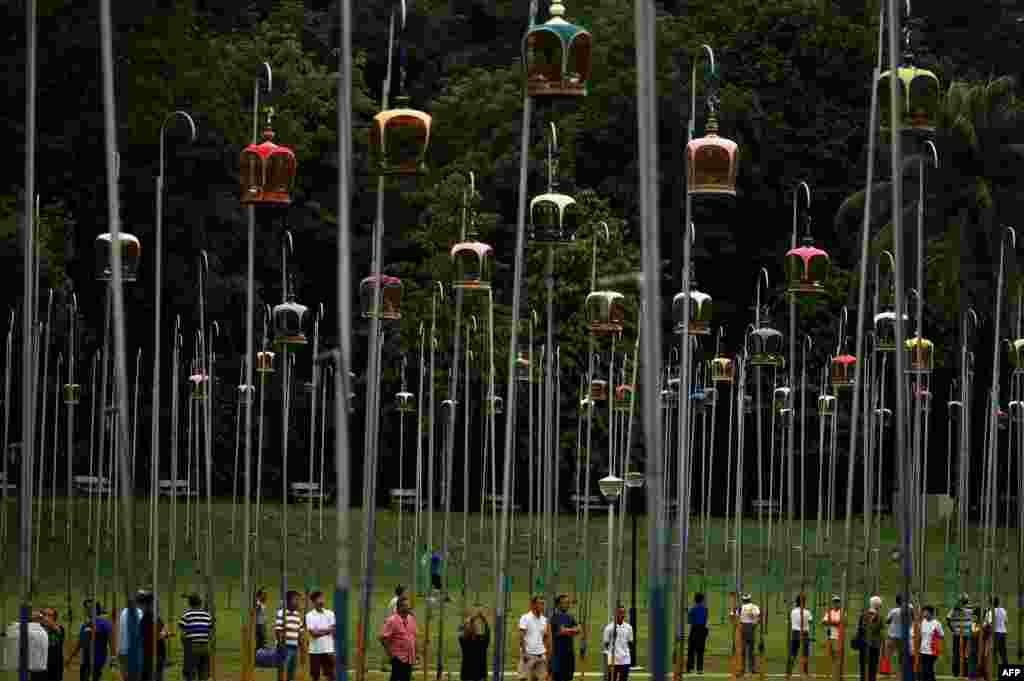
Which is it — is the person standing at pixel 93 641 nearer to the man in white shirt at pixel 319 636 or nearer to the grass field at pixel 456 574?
the man in white shirt at pixel 319 636

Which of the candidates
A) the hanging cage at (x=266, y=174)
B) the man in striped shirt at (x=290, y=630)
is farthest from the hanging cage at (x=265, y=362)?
Answer: the hanging cage at (x=266, y=174)

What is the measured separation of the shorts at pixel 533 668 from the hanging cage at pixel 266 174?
1070 centimetres

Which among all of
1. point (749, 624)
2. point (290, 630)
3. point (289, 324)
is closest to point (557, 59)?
point (289, 324)

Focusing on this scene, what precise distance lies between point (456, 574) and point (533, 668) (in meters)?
30.0

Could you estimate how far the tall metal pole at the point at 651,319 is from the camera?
15798mm

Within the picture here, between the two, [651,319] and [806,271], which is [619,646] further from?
[651,319]

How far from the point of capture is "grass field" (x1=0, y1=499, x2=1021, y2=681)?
48.8 metres

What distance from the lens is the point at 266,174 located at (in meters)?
25.5

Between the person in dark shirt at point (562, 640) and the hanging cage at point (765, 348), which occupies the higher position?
the hanging cage at point (765, 348)

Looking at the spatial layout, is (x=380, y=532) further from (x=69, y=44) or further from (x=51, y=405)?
(x=69, y=44)

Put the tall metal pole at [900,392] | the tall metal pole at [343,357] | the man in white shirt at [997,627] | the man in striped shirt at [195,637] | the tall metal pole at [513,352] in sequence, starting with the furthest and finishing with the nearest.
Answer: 1. the man in white shirt at [997,627]
2. the man in striped shirt at [195,637]
3. the tall metal pole at [513,352]
4. the tall metal pole at [900,392]
5. the tall metal pole at [343,357]

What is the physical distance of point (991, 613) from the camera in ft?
134

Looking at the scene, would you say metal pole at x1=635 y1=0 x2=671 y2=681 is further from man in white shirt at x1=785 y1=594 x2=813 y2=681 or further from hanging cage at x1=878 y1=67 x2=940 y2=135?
man in white shirt at x1=785 y1=594 x2=813 y2=681

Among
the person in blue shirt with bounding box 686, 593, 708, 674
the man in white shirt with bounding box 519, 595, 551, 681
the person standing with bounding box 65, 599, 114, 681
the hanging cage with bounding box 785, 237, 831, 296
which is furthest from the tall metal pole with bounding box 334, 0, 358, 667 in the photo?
the person in blue shirt with bounding box 686, 593, 708, 674
